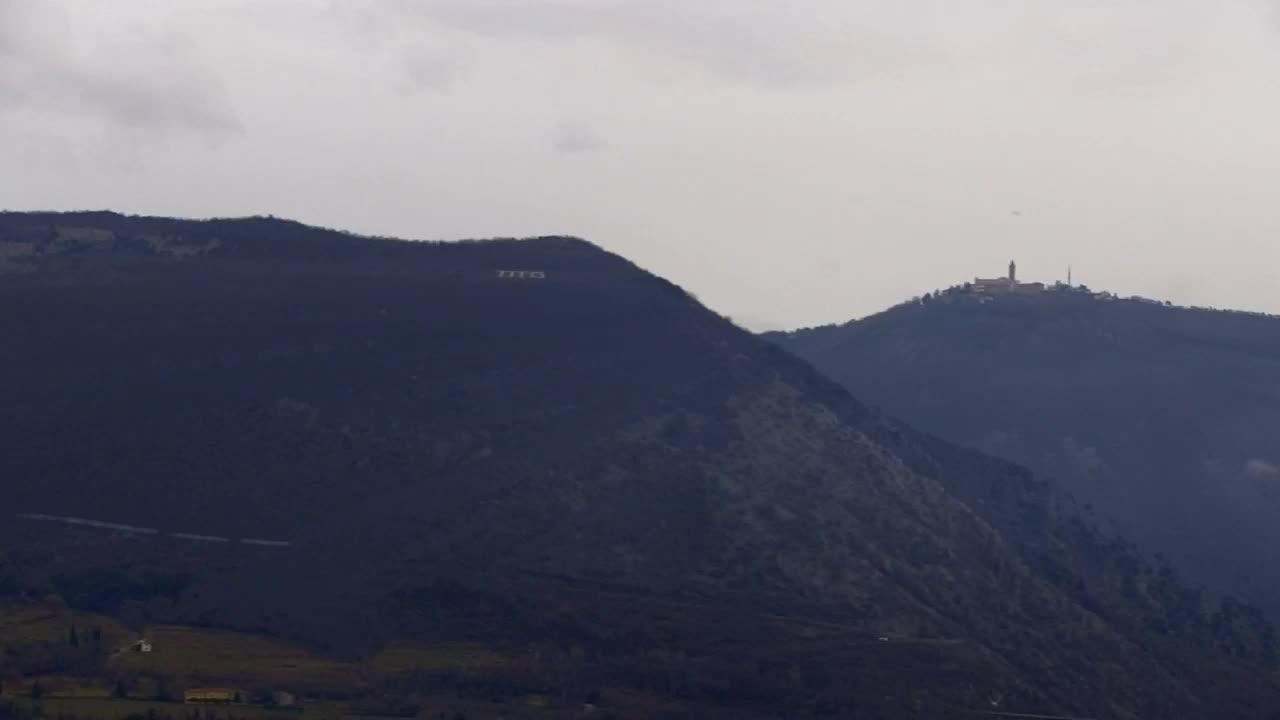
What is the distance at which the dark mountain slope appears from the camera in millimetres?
142625

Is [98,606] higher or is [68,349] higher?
[68,349]

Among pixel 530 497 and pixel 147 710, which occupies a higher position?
pixel 530 497

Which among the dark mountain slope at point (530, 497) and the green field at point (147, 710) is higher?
the dark mountain slope at point (530, 497)

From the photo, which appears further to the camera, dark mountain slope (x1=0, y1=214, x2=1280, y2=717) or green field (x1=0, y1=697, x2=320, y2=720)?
dark mountain slope (x1=0, y1=214, x2=1280, y2=717)

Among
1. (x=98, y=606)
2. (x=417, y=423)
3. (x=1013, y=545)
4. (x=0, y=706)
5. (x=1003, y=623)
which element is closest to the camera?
(x=0, y=706)

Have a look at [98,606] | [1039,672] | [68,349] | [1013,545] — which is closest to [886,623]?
[1039,672]

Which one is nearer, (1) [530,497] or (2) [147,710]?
(2) [147,710]

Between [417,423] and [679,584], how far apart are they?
26.3 meters

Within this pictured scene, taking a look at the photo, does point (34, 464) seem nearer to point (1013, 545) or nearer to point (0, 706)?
point (0, 706)

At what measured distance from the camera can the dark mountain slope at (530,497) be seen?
468ft

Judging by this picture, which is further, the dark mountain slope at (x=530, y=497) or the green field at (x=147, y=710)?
the dark mountain slope at (x=530, y=497)

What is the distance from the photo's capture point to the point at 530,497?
522 ft

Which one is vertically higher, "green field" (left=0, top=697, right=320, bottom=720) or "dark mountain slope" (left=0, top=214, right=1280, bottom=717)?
"dark mountain slope" (left=0, top=214, right=1280, bottom=717)

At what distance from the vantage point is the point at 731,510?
528 ft
